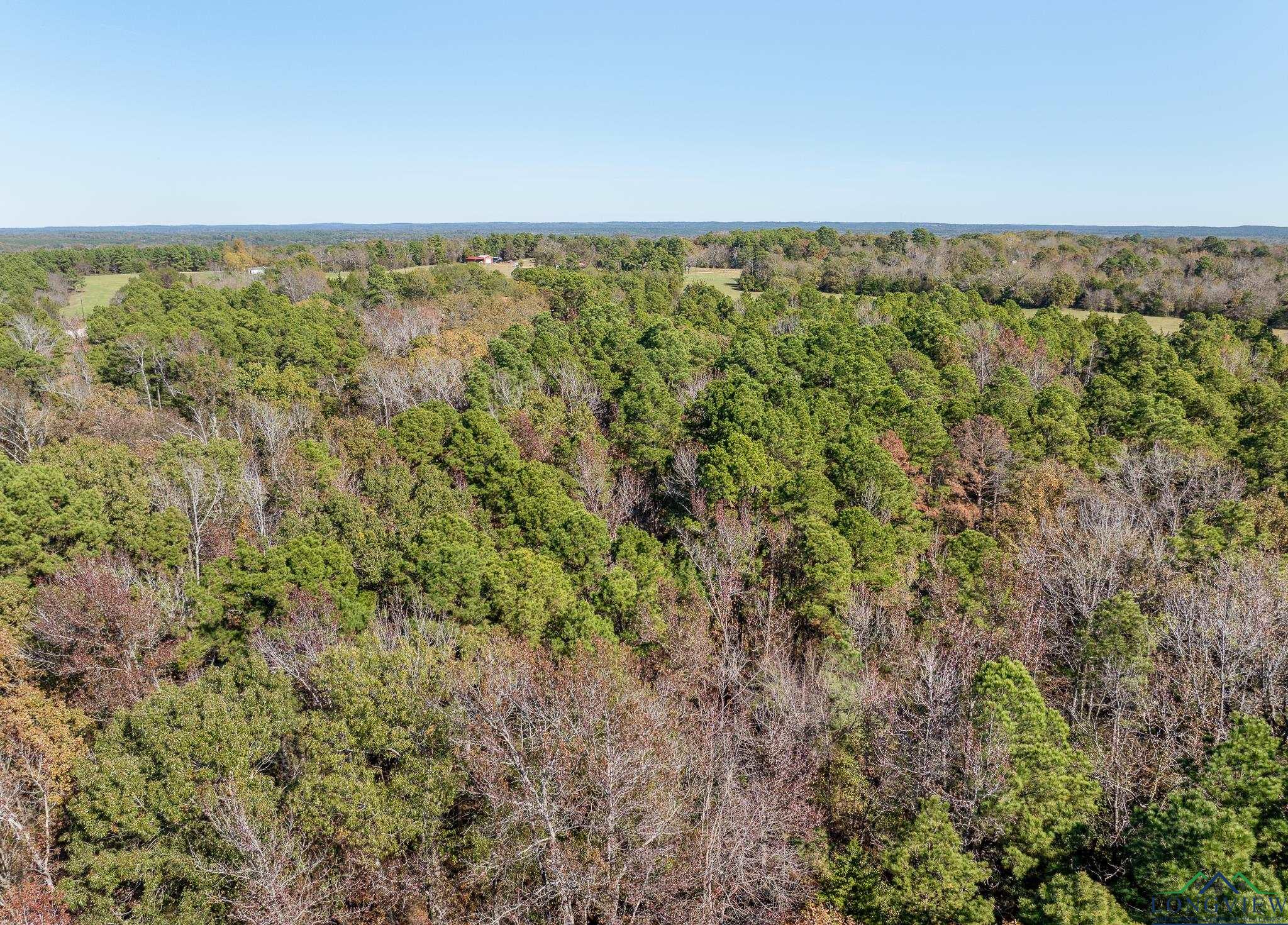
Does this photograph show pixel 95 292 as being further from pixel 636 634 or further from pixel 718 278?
pixel 636 634

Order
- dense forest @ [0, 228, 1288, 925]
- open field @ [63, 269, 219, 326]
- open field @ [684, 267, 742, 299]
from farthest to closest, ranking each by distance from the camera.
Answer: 1. open field @ [684, 267, 742, 299]
2. open field @ [63, 269, 219, 326]
3. dense forest @ [0, 228, 1288, 925]

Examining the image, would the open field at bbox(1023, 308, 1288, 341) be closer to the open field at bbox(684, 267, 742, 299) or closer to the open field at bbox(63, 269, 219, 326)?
the open field at bbox(684, 267, 742, 299)

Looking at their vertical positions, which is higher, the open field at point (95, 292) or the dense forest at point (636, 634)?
the open field at point (95, 292)

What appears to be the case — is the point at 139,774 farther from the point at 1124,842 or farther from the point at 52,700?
the point at 1124,842

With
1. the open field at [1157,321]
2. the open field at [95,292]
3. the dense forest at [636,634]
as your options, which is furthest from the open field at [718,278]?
the open field at [95,292]

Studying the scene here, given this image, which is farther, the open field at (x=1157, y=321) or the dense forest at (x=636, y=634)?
the open field at (x=1157, y=321)

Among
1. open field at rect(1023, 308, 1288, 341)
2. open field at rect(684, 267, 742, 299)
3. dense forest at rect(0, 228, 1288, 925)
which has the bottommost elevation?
dense forest at rect(0, 228, 1288, 925)

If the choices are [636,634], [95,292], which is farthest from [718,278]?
[636,634]

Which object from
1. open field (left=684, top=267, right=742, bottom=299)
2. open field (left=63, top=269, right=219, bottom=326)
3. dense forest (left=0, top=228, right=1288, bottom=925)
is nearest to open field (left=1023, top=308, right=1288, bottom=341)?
dense forest (left=0, top=228, right=1288, bottom=925)

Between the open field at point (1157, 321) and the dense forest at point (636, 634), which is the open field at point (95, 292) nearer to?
the dense forest at point (636, 634)
